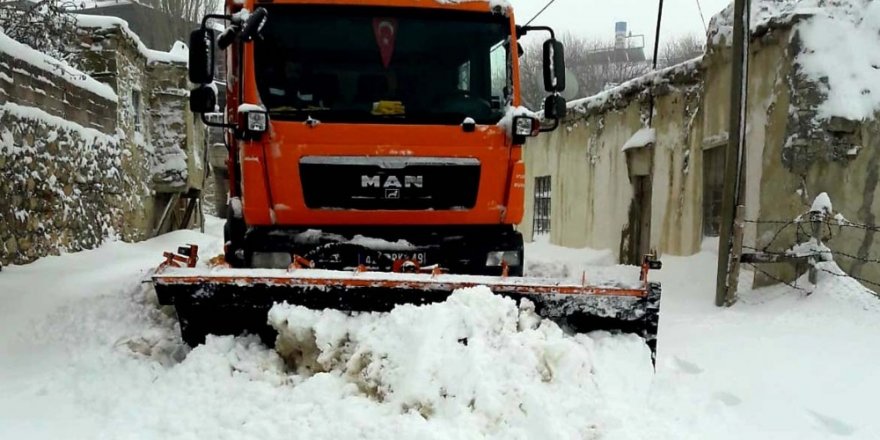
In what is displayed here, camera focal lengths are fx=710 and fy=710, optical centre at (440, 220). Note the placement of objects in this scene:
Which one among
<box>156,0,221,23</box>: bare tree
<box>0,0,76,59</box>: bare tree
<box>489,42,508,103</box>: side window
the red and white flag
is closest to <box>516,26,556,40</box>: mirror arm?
<box>489,42,508,103</box>: side window

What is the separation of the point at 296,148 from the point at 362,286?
1330mm

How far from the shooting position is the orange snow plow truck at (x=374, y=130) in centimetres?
492

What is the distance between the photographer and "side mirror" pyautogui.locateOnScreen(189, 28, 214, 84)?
511 cm

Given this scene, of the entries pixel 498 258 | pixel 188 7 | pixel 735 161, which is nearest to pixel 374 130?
pixel 498 258

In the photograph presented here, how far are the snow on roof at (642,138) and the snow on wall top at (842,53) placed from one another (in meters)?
4.03

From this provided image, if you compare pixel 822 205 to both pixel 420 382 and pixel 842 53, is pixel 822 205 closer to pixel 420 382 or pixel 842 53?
pixel 842 53

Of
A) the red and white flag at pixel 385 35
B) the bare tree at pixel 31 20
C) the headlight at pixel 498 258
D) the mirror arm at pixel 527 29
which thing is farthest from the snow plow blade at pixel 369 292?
the bare tree at pixel 31 20

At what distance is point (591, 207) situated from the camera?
44.5ft

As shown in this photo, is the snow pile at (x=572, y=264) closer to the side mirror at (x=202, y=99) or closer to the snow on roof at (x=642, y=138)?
the snow on roof at (x=642, y=138)

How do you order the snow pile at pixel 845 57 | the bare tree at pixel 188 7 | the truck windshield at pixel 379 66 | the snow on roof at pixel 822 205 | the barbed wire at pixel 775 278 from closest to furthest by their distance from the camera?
1. the truck windshield at pixel 379 66
2. the snow on roof at pixel 822 205
3. the barbed wire at pixel 775 278
4. the snow pile at pixel 845 57
5. the bare tree at pixel 188 7

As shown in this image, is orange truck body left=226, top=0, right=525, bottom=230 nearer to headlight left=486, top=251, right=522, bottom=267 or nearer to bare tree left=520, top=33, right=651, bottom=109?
headlight left=486, top=251, right=522, bottom=267

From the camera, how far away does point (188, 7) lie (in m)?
33.0

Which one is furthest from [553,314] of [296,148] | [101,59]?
[101,59]

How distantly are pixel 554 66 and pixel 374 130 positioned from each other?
161 centimetres
